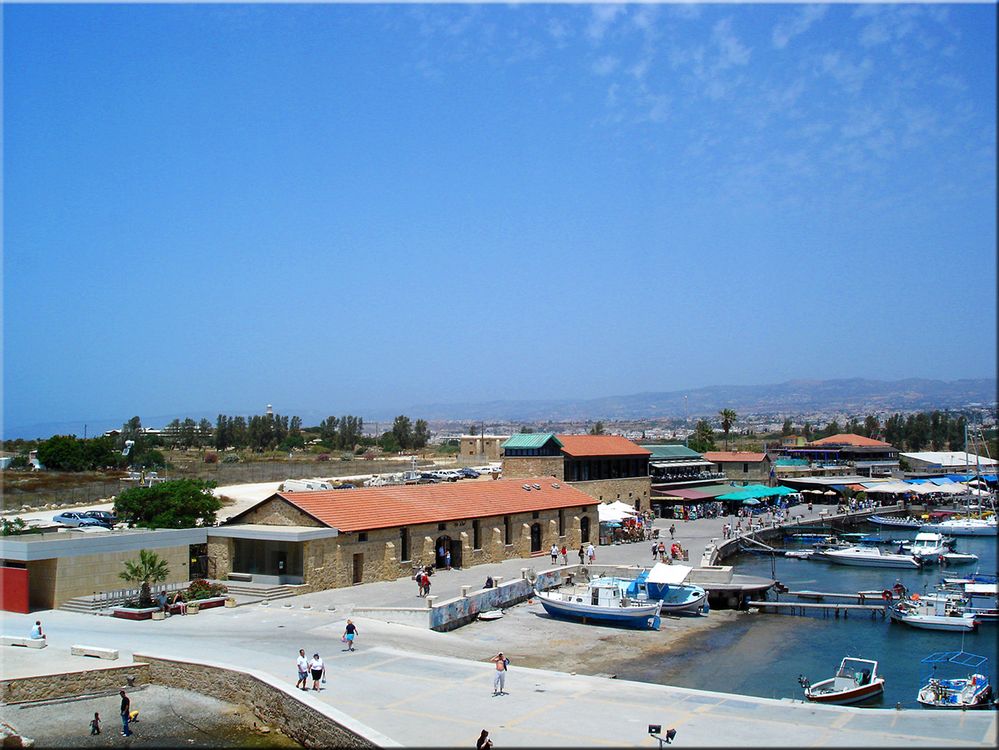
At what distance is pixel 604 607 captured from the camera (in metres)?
38.4

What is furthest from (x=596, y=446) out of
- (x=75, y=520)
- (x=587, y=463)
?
(x=75, y=520)

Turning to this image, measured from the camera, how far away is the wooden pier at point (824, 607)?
43.0 m

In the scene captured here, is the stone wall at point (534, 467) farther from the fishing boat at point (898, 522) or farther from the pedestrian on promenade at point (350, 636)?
the fishing boat at point (898, 522)

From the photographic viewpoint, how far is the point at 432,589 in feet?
130

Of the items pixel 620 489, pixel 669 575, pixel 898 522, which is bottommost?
pixel 898 522

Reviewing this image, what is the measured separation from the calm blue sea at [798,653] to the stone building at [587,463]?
768 inches

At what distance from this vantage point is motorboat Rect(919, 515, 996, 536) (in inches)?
2901

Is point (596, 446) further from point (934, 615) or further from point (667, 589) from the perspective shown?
point (934, 615)

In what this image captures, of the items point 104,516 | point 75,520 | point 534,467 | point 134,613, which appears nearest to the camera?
point 134,613

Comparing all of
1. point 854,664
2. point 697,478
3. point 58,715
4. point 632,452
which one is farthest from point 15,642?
point 697,478

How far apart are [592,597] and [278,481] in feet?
179

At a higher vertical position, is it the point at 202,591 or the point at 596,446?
the point at 596,446

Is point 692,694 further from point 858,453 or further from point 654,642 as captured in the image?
point 858,453

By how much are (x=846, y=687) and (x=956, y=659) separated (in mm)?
8422
